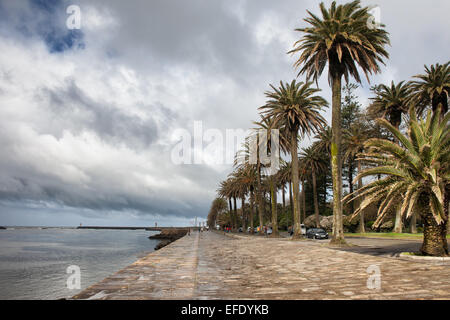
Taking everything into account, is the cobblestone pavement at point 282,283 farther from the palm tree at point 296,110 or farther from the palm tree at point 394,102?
the palm tree at point 394,102

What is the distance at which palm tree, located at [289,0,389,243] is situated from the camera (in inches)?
925

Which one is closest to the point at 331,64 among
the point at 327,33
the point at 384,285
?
the point at 327,33

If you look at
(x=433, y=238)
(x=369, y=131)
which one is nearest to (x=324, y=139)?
(x=369, y=131)

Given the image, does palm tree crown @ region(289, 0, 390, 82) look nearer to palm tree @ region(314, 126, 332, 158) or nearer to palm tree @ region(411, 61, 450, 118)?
palm tree @ region(411, 61, 450, 118)

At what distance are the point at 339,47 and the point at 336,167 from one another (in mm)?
9039

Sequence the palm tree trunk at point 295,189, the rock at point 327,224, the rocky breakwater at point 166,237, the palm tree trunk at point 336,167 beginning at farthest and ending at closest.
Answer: the rock at point 327,224 → the rocky breakwater at point 166,237 → the palm tree trunk at point 295,189 → the palm tree trunk at point 336,167

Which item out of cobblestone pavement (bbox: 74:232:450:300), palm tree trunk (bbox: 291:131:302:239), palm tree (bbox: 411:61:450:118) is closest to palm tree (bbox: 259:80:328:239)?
palm tree trunk (bbox: 291:131:302:239)

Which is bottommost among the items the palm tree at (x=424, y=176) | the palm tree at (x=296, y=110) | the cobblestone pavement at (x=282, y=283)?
the cobblestone pavement at (x=282, y=283)

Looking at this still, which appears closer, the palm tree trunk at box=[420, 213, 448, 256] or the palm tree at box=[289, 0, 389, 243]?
the palm tree trunk at box=[420, 213, 448, 256]

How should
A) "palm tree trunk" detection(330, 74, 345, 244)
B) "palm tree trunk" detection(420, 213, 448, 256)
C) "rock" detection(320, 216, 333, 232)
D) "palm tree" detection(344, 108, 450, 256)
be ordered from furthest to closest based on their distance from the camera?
"rock" detection(320, 216, 333, 232)
"palm tree trunk" detection(330, 74, 345, 244)
"palm tree trunk" detection(420, 213, 448, 256)
"palm tree" detection(344, 108, 450, 256)

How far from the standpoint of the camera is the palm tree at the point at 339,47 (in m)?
23.5

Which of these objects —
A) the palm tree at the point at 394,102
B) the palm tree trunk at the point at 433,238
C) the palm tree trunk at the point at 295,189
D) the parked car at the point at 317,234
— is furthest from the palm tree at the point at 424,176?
the palm tree at the point at 394,102
